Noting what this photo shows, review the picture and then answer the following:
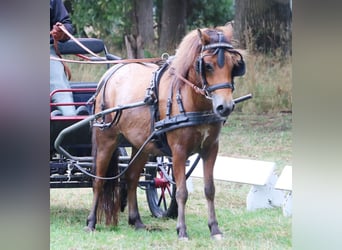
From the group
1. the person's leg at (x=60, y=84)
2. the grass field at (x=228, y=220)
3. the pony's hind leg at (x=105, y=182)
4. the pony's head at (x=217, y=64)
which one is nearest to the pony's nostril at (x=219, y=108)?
the pony's head at (x=217, y=64)

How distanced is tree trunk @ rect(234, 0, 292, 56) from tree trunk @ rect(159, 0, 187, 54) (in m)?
0.25

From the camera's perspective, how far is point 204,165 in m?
4.12

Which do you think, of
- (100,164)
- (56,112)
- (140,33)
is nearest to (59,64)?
(56,112)

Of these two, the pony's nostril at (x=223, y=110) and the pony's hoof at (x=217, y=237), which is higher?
the pony's nostril at (x=223, y=110)

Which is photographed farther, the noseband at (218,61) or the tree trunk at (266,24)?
the tree trunk at (266,24)

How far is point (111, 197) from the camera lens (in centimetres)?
436

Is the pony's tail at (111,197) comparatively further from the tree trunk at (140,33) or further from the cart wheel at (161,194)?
the tree trunk at (140,33)

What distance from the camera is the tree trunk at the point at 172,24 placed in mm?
4148

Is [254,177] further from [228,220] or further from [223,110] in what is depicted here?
[223,110]

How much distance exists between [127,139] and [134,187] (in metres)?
0.23
